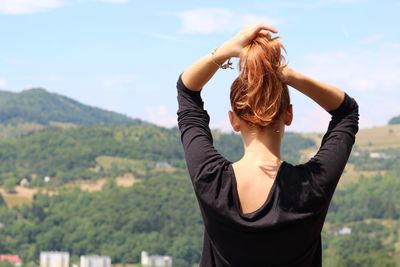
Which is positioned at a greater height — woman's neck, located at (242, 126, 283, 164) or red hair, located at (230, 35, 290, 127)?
red hair, located at (230, 35, 290, 127)

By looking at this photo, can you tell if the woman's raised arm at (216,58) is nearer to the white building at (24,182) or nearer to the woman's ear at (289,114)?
the woman's ear at (289,114)

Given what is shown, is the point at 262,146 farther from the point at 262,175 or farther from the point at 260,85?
the point at 260,85

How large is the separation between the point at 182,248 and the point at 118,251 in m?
8.42

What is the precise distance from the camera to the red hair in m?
2.88

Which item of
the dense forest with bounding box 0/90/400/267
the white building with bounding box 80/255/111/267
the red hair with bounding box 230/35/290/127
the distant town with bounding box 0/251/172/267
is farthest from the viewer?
the dense forest with bounding box 0/90/400/267

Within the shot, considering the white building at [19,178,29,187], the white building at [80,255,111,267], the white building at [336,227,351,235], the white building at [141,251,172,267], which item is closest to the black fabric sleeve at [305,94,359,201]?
the white building at [141,251,172,267]

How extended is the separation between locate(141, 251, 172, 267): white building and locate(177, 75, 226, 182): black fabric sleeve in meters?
123

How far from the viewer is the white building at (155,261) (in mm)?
126812

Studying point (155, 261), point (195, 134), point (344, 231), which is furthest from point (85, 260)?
point (195, 134)

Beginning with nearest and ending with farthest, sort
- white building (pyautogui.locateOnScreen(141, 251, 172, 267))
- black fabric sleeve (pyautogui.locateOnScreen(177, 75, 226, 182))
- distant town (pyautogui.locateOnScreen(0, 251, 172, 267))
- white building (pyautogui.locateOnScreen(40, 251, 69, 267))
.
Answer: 1. black fabric sleeve (pyautogui.locateOnScreen(177, 75, 226, 182))
2. white building (pyautogui.locateOnScreen(141, 251, 172, 267))
3. distant town (pyautogui.locateOnScreen(0, 251, 172, 267))
4. white building (pyautogui.locateOnScreen(40, 251, 69, 267))

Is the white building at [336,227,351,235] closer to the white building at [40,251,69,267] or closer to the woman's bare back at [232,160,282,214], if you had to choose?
the white building at [40,251,69,267]

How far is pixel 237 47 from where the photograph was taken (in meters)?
2.94

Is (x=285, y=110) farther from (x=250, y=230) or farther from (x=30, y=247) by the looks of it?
(x=30, y=247)

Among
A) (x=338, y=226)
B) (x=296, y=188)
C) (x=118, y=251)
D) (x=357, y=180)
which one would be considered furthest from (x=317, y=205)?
(x=357, y=180)
